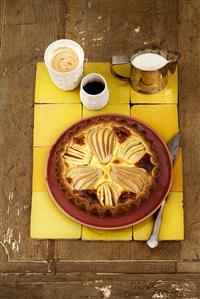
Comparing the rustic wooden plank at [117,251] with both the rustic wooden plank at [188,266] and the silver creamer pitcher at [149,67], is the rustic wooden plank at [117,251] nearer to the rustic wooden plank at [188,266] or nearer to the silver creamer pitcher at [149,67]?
the rustic wooden plank at [188,266]

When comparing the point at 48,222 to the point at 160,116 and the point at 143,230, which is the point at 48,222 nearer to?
the point at 143,230

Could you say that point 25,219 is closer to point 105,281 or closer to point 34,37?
point 105,281

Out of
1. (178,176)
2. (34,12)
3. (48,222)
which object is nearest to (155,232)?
(178,176)

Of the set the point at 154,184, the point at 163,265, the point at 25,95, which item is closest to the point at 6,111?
the point at 25,95

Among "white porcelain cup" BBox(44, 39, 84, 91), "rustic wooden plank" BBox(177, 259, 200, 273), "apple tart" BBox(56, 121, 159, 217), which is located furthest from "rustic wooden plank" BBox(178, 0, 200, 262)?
"white porcelain cup" BBox(44, 39, 84, 91)

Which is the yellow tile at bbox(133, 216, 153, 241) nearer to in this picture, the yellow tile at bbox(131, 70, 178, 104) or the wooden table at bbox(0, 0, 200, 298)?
the wooden table at bbox(0, 0, 200, 298)
